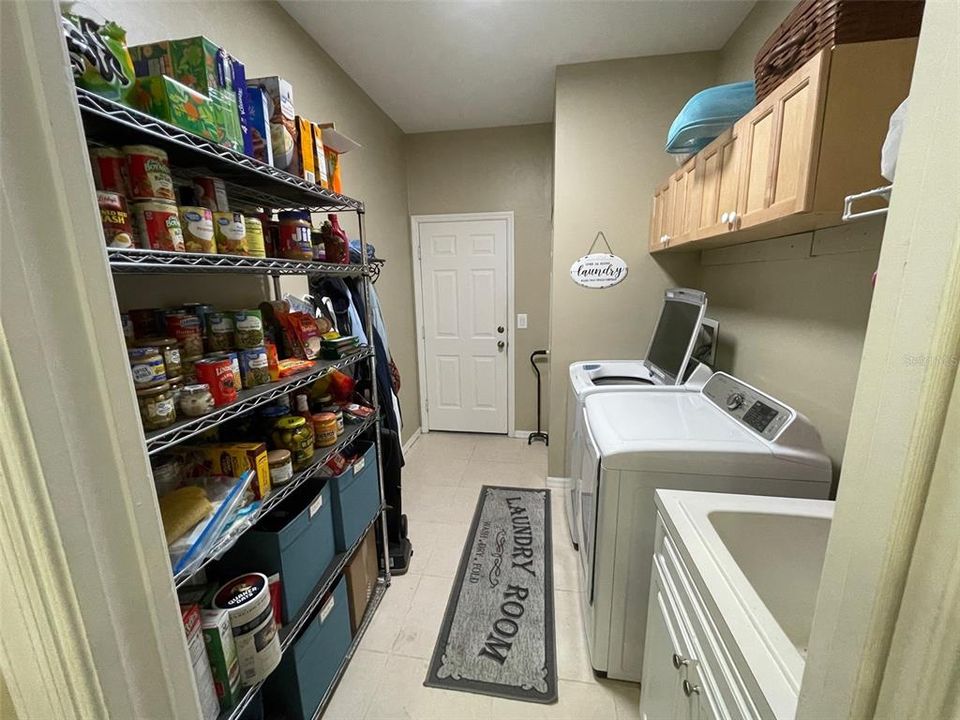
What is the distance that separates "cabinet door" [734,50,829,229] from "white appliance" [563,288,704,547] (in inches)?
25.8

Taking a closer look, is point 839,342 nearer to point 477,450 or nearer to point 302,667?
point 302,667

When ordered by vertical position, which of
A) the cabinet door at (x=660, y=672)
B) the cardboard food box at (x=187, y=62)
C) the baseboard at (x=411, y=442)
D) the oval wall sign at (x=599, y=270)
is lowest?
the baseboard at (x=411, y=442)

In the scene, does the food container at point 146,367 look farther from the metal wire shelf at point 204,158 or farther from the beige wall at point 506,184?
the beige wall at point 506,184

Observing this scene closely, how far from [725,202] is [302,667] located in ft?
7.30

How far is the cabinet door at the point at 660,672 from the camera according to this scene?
98 centimetres

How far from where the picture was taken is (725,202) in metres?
1.50

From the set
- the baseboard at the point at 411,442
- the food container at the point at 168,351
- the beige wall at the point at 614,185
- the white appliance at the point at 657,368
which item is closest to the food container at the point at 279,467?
the food container at the point at 168,351

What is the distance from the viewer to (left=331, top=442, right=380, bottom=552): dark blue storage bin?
1.51m

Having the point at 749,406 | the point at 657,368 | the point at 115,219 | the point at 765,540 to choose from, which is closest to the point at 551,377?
the point at 657,368

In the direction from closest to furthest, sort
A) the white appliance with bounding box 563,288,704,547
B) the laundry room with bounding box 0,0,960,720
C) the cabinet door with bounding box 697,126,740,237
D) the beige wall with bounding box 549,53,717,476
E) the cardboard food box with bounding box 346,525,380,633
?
the laundry room with bounding box 0,0,960,720 → the cabinet door with bounding box 697,126,740,237 → the cardboard food box with bounding box 346,525,380,633 → the white appliance with bounding box 563,288,704,547 → the beige wall with bounding box 549,53,717,476

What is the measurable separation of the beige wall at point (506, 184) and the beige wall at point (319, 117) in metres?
0.23

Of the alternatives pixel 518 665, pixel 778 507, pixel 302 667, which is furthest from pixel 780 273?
pixel 302 667

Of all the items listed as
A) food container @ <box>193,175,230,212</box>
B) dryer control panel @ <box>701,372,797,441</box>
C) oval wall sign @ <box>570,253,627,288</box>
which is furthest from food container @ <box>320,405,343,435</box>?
oval wall sign @ <box>570,253,627,288</box>

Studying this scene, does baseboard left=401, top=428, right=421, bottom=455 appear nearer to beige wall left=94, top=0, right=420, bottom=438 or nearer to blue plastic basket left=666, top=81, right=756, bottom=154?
beige wall left=94, top=0, right=420, bottom=438
